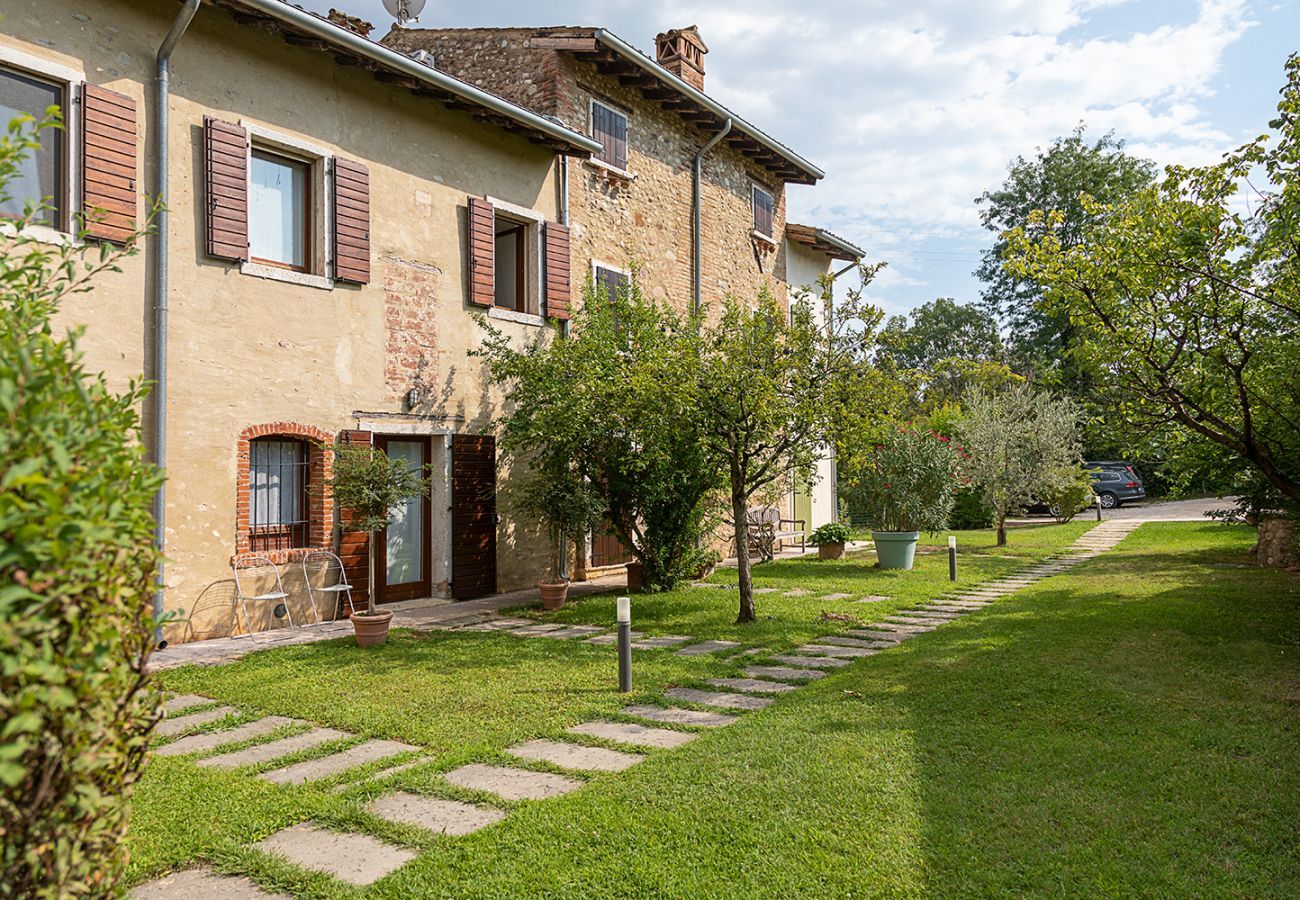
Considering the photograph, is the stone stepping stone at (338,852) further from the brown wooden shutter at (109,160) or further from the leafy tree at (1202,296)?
the leafy tree at (1202,296)

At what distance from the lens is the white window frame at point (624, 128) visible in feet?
41.7

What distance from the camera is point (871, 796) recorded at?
3.90 m

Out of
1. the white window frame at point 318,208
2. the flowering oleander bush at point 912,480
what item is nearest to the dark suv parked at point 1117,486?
the flowering oleander bush at point 912,480

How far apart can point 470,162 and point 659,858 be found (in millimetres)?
9506

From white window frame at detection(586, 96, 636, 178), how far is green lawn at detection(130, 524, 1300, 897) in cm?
824

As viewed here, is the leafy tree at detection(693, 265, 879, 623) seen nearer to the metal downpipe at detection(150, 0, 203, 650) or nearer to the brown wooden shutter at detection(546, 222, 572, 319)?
the brown wooden shutter at detection(546, 222, 572, 319)

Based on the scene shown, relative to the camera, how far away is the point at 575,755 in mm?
4652

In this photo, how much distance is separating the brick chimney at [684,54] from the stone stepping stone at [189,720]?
1352 cm

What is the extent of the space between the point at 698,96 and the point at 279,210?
299 inches

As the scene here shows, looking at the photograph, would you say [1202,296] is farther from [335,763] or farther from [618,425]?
[335,763]

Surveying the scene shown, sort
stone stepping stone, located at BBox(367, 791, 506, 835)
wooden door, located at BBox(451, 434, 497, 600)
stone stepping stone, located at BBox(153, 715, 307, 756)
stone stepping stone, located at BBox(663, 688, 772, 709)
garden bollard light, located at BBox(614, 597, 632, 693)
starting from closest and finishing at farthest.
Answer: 1. stone stepping stone, located at BBox(367, 791, 506, 835)
2. stone stepping stone, located at BBox(153, 715, 307, 756)
3. stone stepping stone, located at BBox(663, 688, 772, 709)
4. garden bollard light, located at BBox(614, 597, 632, 693)
5. wooden door, located at BBox(451, 434, 497, 600)

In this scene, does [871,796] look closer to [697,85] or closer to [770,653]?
[770,653]

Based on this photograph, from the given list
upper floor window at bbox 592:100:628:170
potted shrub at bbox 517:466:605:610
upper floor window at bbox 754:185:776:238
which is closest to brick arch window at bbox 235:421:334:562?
potted shrub at bbox 517:466:605:610

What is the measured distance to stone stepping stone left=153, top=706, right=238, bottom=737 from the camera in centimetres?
518
